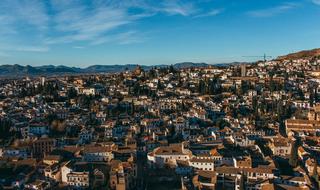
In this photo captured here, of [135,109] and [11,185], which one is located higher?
[135,109]

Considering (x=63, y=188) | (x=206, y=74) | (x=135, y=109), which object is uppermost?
(x=206, y=74)

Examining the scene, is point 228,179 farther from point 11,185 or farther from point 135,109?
point 135,109

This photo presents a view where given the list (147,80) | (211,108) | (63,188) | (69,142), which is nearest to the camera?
(63,188)

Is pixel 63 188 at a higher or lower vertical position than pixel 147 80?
lower

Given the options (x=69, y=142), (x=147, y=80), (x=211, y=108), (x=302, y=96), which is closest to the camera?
(x=69, y=142)

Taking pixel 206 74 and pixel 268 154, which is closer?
pixel 268 154

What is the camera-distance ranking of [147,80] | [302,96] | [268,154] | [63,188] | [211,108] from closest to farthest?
[63,188]
[268,154]
[211,108]
[302,96]
[147,80]

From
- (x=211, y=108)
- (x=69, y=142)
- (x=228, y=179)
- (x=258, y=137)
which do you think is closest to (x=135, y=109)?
(x=211, y=108)

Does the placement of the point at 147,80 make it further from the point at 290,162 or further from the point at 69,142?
the point at 290,162

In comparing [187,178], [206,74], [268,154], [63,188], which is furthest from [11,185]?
[206,74]
